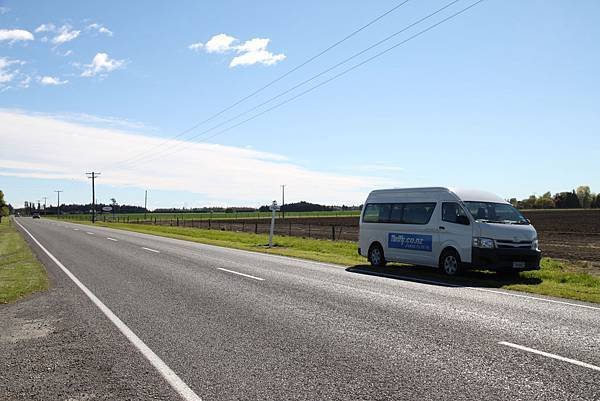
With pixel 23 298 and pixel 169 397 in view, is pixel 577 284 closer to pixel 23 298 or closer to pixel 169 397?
pixel 169 397

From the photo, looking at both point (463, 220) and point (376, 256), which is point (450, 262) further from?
point (376, 256)

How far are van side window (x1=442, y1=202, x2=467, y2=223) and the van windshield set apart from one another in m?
0.23

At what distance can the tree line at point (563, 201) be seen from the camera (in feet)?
472

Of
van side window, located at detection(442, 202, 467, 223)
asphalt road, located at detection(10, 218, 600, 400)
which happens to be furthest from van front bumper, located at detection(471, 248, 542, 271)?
asphalt road, located at detection(10, 218, 600, 400)

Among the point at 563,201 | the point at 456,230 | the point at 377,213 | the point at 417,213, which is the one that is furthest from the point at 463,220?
the point at 563,201

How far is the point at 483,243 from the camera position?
1272 centimetres

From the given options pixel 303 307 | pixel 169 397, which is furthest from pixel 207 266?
pixel 169 397

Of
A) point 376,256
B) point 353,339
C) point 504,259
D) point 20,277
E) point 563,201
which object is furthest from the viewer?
point 563,201

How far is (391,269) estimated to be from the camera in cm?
1543

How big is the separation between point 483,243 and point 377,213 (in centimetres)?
428

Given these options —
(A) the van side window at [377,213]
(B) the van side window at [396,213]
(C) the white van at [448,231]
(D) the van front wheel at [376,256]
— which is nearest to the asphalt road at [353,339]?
(C) the white van at [448,231]

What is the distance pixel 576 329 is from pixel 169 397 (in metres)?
5.48

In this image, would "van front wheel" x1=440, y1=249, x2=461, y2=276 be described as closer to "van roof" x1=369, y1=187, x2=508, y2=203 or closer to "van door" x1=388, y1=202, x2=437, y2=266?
"van door" x1=388, y1=202, x2=437, y2=266

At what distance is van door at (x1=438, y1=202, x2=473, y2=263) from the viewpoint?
13.0 meters
